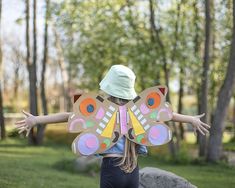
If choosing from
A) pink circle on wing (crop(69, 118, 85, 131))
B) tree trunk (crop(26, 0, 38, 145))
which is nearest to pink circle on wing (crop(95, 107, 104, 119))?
pink circle on wing (crop(69, 118, 85, 131))

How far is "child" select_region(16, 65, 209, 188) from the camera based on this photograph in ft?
14.1

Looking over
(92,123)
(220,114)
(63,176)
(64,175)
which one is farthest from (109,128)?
(220,114)

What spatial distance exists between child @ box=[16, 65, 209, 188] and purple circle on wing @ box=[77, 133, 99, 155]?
0.33 feet

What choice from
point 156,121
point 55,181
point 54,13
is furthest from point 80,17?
point 156,121

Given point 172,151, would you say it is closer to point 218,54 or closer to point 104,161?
point 218,54

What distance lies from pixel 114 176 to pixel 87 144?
1.42ft

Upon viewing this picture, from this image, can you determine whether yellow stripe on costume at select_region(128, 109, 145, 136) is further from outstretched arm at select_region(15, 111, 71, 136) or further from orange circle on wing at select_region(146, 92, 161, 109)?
outstretched arm at select_region(15, 111, 71, 136)

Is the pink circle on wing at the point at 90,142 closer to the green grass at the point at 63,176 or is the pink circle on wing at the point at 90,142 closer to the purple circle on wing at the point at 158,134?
the purple circle on wing at the point at 158,134

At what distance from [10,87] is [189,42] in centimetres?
5503

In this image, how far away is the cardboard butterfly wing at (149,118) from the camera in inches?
181

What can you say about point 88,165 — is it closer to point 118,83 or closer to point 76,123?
point 76,123

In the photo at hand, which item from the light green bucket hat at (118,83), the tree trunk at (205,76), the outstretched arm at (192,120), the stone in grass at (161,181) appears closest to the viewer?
the light green bucket hat at (118,83)

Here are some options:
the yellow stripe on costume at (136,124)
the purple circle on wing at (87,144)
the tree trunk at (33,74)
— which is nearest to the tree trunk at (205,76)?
the tree trunk at (33,74)

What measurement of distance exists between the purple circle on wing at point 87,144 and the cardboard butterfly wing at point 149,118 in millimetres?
287
